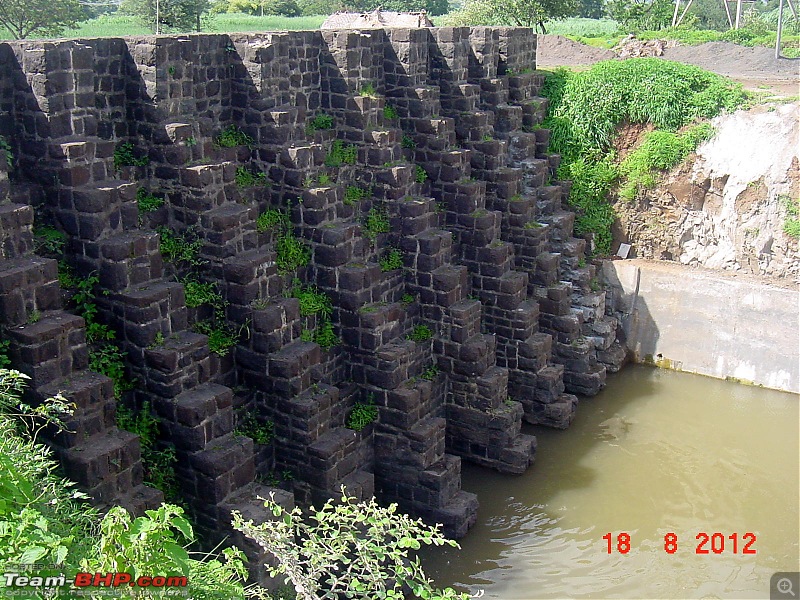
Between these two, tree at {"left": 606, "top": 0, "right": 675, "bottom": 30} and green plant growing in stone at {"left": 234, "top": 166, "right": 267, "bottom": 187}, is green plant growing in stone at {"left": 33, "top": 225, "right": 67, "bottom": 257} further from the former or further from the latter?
tree at {"left": 606, "top": 0, "right": 675, "bottom": 30}

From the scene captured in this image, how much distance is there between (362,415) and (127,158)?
3.94 metres

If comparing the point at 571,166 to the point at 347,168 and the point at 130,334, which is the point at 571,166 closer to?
the point at 347,168

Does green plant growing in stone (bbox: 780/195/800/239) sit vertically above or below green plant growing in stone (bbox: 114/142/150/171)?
below

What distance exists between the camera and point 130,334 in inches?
320

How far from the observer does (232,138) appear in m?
9.62

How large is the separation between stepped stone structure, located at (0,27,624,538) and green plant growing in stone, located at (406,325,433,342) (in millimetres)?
30

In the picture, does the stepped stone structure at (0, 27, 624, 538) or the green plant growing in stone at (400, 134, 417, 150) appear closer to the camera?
the stepped stone structure at (0, 27, 624, 538)

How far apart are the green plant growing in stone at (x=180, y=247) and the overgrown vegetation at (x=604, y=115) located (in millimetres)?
7250

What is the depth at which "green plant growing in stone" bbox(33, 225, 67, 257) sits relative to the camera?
7.95 metres

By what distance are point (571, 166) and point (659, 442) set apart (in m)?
4.95

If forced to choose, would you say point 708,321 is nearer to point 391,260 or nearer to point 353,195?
point 391,260

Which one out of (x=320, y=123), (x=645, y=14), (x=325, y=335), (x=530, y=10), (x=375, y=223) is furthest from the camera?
(x=645, y=14)

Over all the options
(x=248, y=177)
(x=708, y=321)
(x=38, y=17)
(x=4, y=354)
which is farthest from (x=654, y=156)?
(x=38, y=17)

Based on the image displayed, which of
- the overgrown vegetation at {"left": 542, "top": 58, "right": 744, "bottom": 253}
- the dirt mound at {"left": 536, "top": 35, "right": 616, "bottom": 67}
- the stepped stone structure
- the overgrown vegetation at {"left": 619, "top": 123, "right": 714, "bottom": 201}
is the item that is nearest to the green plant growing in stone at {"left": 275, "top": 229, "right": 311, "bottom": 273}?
the stepped stone structure
